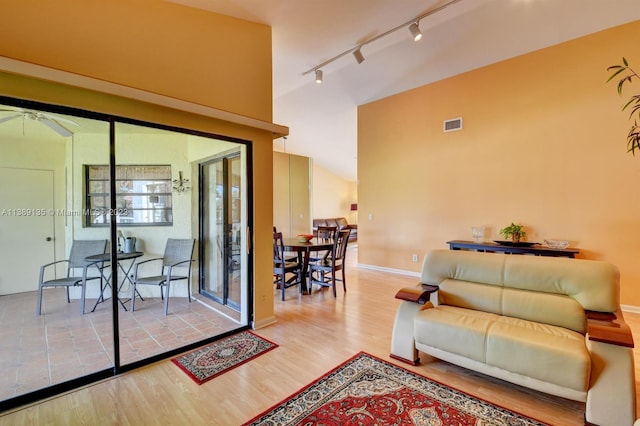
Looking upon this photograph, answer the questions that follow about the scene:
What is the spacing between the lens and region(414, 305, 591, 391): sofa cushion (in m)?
1.75

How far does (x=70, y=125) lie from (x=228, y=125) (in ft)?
5.67

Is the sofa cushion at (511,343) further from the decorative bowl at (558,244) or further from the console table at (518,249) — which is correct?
the decorative bowl at (558,244)

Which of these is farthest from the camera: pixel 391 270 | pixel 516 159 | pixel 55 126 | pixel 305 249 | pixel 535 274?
pixel 391 270

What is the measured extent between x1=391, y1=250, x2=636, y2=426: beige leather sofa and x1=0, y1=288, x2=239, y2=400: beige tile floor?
2.20 meters

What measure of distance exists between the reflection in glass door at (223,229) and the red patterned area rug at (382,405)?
1630mm

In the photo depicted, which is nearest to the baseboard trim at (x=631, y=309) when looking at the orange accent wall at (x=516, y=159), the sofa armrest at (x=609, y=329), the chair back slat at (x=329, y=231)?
the orange accent wall at (x=516, y=159)

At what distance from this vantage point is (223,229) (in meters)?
4.04

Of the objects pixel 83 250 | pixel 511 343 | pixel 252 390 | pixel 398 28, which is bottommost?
pixel 252 390

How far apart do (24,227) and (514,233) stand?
21.4 ft

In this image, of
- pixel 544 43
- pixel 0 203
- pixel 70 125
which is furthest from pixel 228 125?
pixel 544 43

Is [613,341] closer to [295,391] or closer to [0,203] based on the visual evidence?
[295,391]

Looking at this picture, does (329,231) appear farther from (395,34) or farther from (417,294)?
(395,34)

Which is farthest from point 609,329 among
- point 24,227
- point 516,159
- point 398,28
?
point 24,227

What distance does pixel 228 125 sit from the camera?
2980 mm
